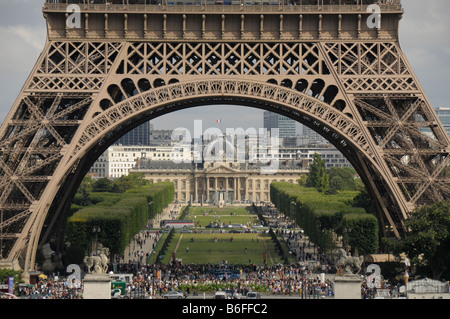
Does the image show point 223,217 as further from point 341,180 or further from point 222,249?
point 222,249

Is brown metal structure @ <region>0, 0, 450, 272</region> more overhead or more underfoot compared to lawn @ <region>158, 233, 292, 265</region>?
more overhead

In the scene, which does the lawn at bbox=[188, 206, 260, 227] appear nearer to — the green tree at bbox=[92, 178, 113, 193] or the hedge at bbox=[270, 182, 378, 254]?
the green tree at bbox=[92, 178, 113, 193]

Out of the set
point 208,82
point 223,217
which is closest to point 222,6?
point 208,82

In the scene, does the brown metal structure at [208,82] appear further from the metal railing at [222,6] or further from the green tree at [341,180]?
the green tree at [341,180]

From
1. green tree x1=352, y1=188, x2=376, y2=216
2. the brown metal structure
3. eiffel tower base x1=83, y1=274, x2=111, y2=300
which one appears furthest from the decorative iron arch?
green tree x1=352, y1=188, x2=376, y2=216
